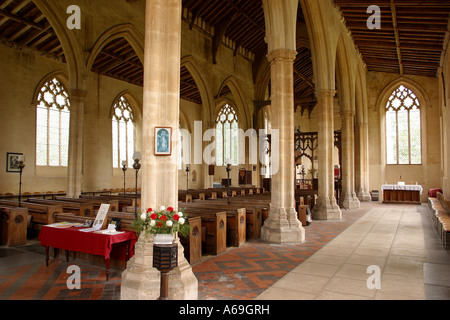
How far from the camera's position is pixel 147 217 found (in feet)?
12.9

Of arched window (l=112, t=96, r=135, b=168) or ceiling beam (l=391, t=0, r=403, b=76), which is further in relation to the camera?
arched window (l=112, t=96, r=135, b=168)

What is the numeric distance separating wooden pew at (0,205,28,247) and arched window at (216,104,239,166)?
17.5m

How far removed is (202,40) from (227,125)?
8.27 metres

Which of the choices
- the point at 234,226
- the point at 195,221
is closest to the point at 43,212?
the point at 195,221

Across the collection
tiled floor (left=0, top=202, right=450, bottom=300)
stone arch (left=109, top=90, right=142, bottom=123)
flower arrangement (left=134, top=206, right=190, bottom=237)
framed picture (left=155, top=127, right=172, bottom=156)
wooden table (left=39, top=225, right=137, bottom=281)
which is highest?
stone arch (left=109, top=90, right=142, bottom=123)

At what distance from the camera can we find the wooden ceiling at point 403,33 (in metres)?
10.4

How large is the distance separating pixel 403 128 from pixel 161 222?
18.8 m

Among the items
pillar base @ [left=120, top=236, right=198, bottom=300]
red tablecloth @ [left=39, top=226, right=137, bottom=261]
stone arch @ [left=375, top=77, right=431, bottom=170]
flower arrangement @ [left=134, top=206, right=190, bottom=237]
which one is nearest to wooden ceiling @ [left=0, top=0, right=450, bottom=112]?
stone arch @ [left=375, top=77, right=431, bottom=170]

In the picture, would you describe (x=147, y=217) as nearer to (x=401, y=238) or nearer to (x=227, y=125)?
(x=401, y=238)

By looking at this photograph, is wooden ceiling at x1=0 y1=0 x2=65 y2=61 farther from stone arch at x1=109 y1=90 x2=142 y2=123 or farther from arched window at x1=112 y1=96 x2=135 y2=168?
arched window at x1=112 y1=96 x2=135 y2=168

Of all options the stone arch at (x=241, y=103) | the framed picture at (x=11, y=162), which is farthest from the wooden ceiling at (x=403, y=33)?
the framed picture at (x=11, y=162)

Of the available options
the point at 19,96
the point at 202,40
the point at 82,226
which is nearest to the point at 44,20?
the point at 19,96

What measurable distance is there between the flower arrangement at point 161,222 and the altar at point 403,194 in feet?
48.7

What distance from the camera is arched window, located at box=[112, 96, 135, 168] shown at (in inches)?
691
